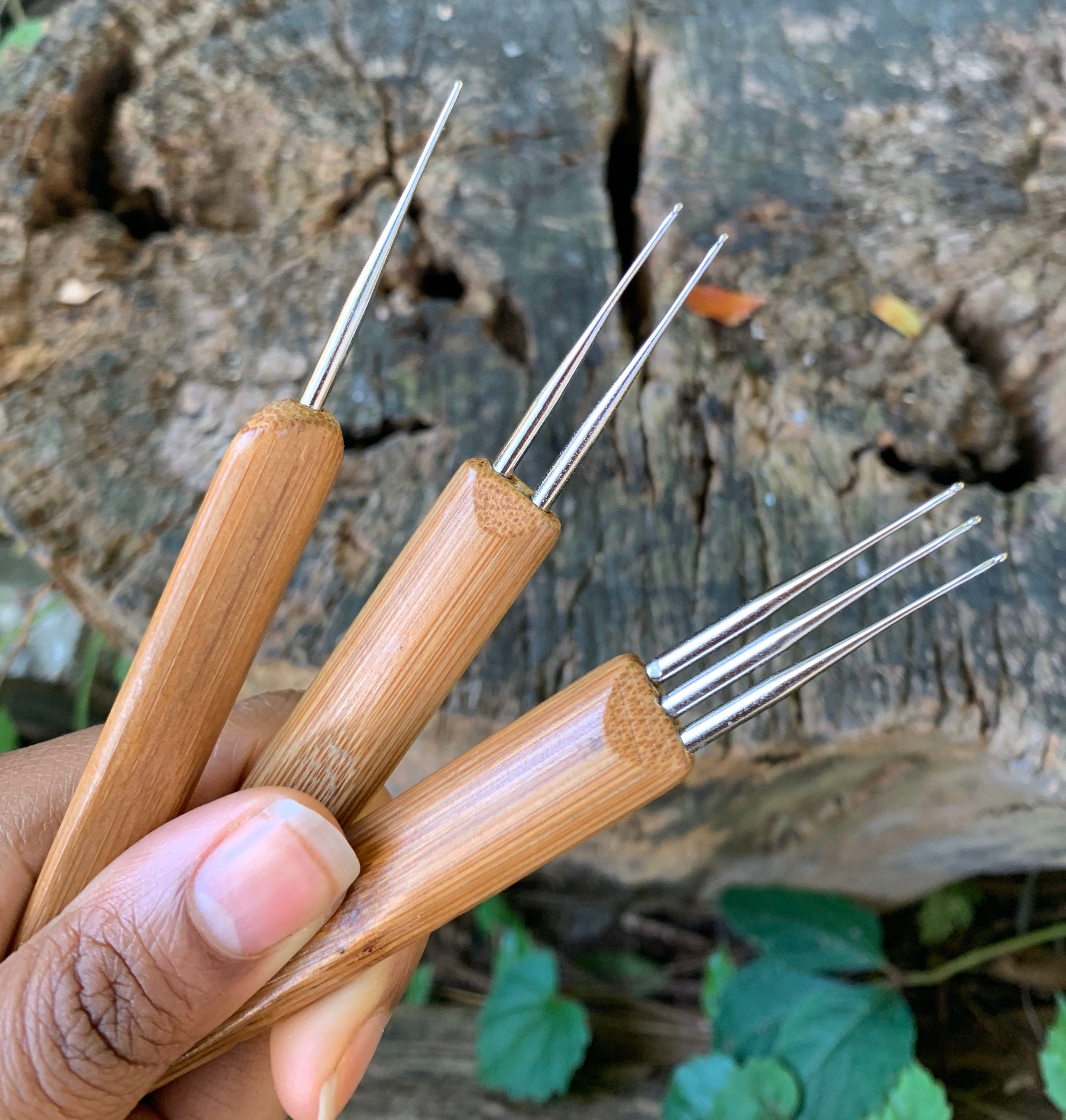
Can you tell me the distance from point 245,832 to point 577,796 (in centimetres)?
18

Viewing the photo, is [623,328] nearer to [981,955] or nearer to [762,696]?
[762,696]

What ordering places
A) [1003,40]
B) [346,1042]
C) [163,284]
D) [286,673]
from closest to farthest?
1. [346,1042]
2. [286,673]
3. [163,284]
4. [1003,40]

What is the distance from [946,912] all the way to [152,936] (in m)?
1.00

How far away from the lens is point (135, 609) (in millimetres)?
658

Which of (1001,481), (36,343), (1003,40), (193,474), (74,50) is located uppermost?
(74,50)

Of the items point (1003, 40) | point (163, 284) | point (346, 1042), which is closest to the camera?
point (346, 1042)

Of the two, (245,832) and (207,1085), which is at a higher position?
(245,832)

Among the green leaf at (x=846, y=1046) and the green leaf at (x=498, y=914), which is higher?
the green leaf at (x=846, y=1046)

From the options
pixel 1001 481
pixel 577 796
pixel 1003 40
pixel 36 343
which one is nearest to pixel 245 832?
pixel 577 796

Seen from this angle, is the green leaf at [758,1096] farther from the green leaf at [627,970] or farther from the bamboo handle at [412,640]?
the bamboo handle at [412,640]

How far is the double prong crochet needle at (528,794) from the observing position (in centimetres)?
42

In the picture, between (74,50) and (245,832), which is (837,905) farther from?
(74,50)

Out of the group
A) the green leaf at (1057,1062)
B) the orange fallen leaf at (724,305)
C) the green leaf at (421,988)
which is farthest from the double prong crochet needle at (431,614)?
the green leaf at (421,988)

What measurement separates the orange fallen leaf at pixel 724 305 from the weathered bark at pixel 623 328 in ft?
0.05
